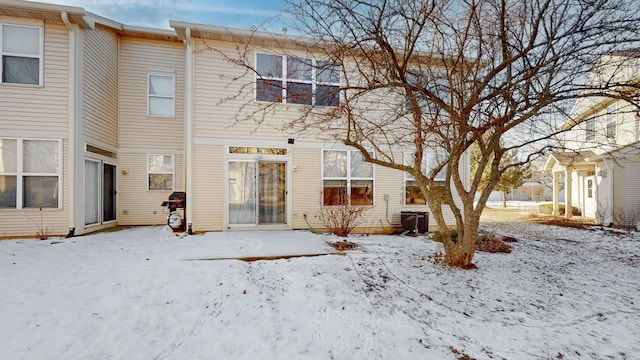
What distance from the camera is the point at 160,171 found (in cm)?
937

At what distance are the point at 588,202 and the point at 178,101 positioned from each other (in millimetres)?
17909

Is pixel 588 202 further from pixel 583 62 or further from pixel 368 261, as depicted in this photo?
pixel 368 261

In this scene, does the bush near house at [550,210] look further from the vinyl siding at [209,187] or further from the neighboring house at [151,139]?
the vinyl siding at [209,187]

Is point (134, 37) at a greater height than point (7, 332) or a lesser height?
greater

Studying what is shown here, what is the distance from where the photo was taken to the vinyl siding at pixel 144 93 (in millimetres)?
9070

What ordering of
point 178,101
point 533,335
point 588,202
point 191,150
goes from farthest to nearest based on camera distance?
point 588,202
point 178,101
point 191,150
point 533,335

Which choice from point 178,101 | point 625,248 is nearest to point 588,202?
point 625,248

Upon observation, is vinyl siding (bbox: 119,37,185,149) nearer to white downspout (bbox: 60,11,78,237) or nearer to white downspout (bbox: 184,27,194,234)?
white downspout (bbox: 60,11,78,237)

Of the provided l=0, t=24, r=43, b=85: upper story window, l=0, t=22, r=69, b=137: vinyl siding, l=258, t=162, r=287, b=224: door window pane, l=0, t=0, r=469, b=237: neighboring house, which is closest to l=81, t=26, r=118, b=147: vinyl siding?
l=0, t=0, r=469, b=237: neighboring house

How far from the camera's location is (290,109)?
823 centimetres

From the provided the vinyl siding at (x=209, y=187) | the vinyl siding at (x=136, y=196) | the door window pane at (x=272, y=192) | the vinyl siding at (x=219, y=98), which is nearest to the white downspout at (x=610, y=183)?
the door window pane at (x=272, y=192)

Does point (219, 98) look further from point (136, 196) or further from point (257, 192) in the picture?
point (136, 196)

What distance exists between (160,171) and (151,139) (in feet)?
3.53

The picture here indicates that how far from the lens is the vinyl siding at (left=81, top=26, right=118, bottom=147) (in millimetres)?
7449
